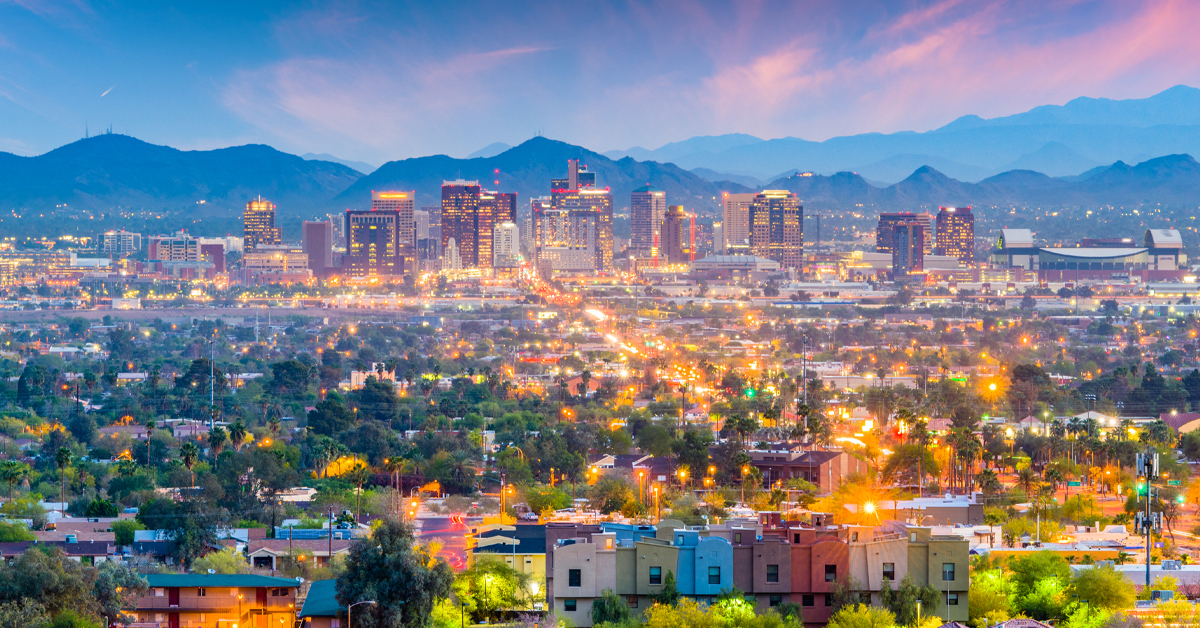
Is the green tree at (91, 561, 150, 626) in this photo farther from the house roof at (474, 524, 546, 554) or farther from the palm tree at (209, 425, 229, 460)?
the palm tree at (209, 425, 229, 460)

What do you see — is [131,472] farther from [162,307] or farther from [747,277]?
[747,277]

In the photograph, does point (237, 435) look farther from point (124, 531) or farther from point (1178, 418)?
point (1178, 418)

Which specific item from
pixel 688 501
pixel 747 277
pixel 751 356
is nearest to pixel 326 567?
pixel 688 501

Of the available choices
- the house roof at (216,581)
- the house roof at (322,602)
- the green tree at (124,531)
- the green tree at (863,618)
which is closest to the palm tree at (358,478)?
the green tree at (124,531)

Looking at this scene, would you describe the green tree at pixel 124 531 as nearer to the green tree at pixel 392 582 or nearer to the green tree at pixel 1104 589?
the green tree at pixel 392 582

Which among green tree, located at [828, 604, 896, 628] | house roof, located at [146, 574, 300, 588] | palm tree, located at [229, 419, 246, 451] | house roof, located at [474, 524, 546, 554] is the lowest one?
house roof, located at [146, 574, 300, 588]

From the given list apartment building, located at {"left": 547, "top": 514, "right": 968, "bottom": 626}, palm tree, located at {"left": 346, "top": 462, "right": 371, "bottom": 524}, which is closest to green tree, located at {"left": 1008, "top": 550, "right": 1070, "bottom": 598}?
apartment building, located at {"left": 547, "top": 514, "right": 968, "bottom": 626}
